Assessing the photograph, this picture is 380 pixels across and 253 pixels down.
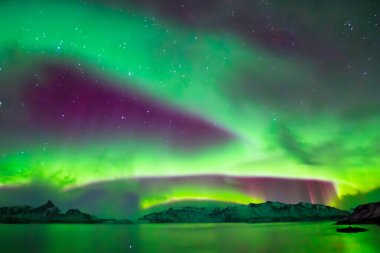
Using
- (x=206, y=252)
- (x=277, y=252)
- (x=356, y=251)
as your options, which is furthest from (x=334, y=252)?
(x=206, y=252)

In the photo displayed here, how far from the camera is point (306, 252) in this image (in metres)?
62.7

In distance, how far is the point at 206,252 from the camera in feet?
238

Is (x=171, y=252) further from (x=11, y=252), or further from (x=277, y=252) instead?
(x=11, y=252)

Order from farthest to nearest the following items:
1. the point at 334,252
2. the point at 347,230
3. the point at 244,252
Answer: the point at 347,230, the point at 244,252, the point at 334,252

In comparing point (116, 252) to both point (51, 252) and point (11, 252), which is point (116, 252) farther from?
point (11, 252)

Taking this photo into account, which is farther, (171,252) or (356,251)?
(171,252)

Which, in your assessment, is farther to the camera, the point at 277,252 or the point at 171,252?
the point at 171,252

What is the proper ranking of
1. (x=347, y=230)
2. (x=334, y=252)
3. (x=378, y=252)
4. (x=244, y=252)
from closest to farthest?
(x=378, y=252), (x=334, y=252), (x=244, y=252), (x=347, y=230)

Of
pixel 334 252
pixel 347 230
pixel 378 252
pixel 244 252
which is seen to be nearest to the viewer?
pixel 378 252

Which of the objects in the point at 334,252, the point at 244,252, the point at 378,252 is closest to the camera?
the point at 378,252

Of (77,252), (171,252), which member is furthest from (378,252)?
(77,252)

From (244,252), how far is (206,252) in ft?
29.0

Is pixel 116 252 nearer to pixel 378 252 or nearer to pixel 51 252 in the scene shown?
pixel 51 252

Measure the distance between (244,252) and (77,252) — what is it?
114ft
